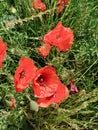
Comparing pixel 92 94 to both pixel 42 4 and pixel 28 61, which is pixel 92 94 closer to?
pixel 28 61

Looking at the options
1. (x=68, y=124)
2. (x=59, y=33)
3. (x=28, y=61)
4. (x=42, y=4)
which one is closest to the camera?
(x=28, y=61)

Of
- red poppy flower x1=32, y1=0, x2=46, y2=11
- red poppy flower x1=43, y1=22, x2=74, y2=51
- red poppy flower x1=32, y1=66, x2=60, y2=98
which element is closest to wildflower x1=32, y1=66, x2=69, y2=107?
red poppy flower x1=32, y1=66, x2=60, y2=98

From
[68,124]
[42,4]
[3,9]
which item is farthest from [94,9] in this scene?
[68,124]

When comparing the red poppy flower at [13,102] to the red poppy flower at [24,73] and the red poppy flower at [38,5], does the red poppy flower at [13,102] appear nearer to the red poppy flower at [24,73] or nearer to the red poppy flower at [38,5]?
the red poppy flower at [24,73]

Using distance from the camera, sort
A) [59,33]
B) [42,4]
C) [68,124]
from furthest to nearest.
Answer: [42,4] < [68,124] < [59,33]

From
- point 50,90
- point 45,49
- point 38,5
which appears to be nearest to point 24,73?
point 50,90

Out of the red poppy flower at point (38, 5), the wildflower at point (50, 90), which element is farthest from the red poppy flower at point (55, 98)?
the red poppy flower at point (38, 5)
